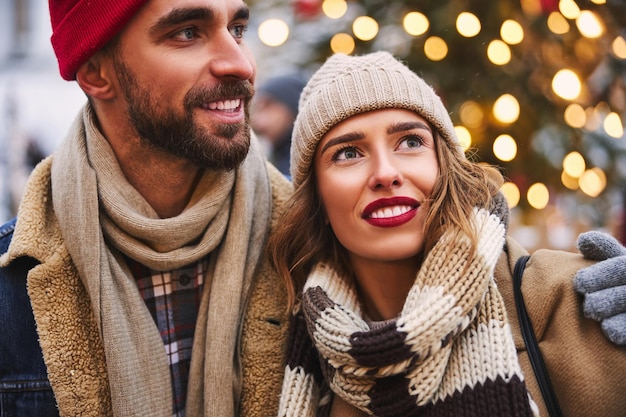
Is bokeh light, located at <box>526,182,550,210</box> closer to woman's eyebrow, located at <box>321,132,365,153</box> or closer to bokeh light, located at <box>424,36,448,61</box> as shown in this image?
bokeh light, located at <box>424,36,448,61</box>

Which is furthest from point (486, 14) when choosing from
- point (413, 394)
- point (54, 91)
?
point (54, 91)

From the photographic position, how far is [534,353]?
1516 mm

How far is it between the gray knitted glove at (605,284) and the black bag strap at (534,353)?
15 cm

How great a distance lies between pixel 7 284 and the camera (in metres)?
1.81

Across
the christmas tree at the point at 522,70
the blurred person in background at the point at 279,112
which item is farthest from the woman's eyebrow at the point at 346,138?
the blurred person in background at the point at 279,112

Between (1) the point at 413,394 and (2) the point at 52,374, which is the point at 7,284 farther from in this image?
(1) the point at 413,394

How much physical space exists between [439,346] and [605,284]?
44 cm

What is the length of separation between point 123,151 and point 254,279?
0.63 m

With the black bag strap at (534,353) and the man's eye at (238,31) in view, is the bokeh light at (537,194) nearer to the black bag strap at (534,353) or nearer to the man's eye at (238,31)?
the black bag strap at (534,353)

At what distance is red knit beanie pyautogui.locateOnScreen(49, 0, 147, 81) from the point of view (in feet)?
6.21

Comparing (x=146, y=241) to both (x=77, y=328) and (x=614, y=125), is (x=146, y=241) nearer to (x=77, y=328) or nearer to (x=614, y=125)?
(x=77, y=328)

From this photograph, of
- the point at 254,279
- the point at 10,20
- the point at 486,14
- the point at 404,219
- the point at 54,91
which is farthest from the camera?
the point at 10,20

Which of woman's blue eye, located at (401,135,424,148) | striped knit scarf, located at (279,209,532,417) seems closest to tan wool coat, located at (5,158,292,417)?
striped knit scarf, located at (279,209,532,417)

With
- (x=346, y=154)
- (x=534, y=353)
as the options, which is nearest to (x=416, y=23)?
(x=346, y=154)
